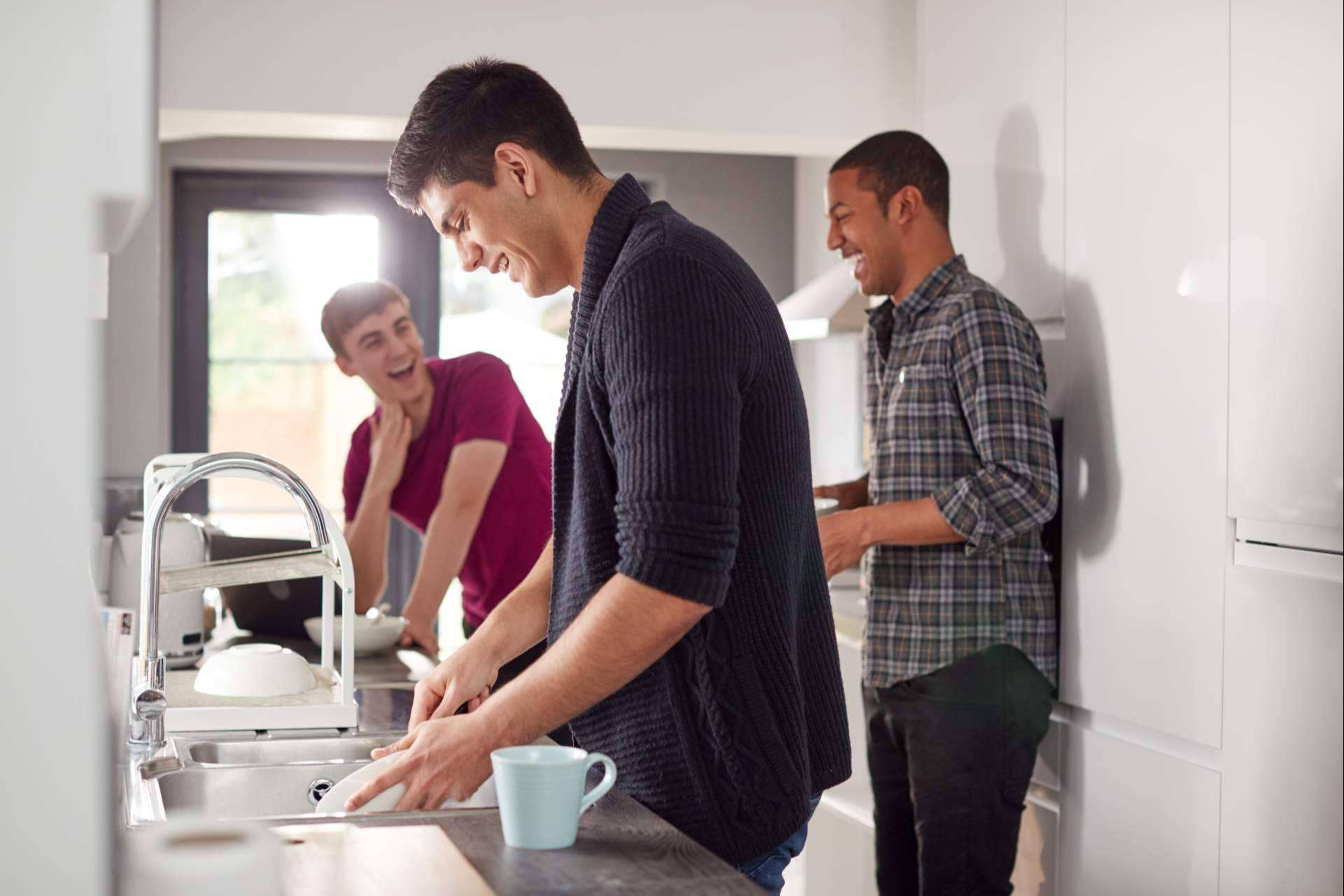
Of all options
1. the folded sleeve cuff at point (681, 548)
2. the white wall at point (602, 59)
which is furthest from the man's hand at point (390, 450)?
the folded sleeve cuff at point (681, 548)

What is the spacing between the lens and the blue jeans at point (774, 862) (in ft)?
3.85

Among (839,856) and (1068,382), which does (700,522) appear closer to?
(1068,382)

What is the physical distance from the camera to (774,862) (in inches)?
47.2

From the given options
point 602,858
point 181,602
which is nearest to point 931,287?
point 181,602

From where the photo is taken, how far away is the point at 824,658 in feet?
4.07

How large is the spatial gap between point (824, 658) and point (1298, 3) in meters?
1.09

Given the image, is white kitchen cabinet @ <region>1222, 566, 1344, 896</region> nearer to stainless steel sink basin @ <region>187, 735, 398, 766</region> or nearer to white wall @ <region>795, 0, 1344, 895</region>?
white wall @ <region>795, 0, 1344, 895</region>

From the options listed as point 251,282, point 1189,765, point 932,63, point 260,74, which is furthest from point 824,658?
point 251,282

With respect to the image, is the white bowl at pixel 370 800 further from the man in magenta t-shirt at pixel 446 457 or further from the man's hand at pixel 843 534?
the man in magenta t-shirt at pixel 446 457

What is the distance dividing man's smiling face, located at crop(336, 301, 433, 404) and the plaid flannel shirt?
0.93 metres

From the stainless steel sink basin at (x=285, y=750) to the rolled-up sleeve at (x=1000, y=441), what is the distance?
100 cm

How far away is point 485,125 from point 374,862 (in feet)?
2.21

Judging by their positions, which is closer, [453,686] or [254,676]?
[453,686]

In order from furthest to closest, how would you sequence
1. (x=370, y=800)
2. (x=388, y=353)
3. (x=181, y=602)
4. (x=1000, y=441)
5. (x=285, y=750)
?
(x=388, y=353) → (x=181, y=602) → (x=1000, y=441) → (x=285, y=750) → (x=370, y=800)
